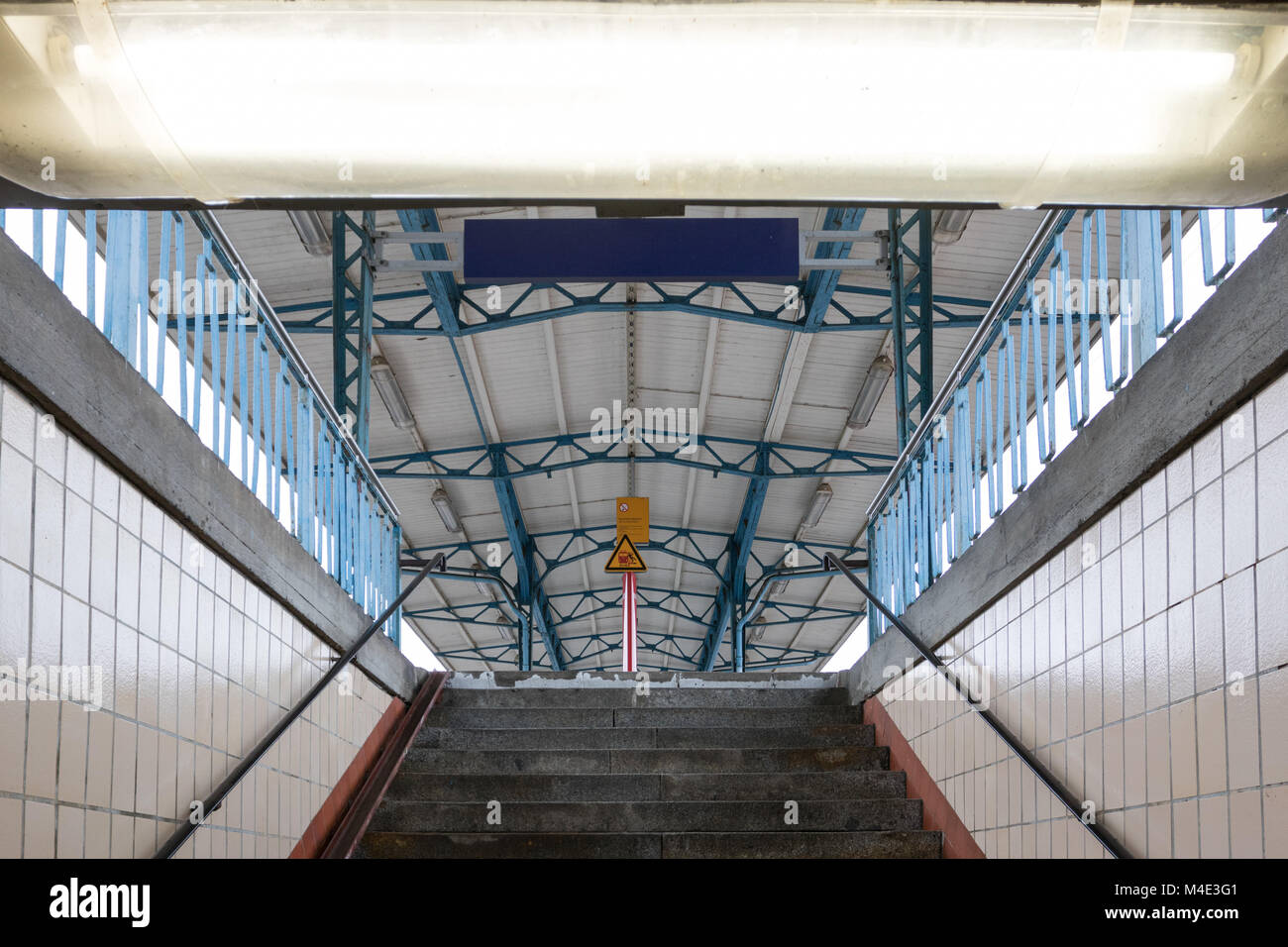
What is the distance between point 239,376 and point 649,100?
3.99 m

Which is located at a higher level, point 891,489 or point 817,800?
point 891,489

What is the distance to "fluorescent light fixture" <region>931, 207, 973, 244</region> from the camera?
9.62 m

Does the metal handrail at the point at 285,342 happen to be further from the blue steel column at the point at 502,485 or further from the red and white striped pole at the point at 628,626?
the red and white striped pole at the point at 628,626

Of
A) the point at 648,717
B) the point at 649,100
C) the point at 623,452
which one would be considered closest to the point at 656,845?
the point at 648,717

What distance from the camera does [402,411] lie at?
1357cm

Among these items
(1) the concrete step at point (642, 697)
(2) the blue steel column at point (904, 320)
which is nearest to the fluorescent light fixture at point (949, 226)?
(2) the blue steel column at point (904, 320)

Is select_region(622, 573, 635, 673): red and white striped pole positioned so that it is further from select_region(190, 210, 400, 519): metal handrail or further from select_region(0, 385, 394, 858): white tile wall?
select_region(0, 385, 394, 858): white tile wall

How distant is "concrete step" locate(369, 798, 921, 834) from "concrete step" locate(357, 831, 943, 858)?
0.17 m

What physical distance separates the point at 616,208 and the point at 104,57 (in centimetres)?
68

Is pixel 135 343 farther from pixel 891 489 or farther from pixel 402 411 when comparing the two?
pixel 402 411

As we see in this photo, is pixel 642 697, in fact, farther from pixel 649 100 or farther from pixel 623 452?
pixel 623 452

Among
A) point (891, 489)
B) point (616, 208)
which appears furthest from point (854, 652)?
point (616, 208)

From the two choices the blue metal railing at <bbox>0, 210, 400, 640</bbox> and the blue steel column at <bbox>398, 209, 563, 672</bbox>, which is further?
the blue steel column at <bbox>398, 209, 563, 672</bbox>

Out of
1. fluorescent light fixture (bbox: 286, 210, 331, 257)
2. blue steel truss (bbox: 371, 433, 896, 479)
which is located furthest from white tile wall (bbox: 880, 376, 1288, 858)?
blue steel truss (bbox: 371, 433, 896, 479)
